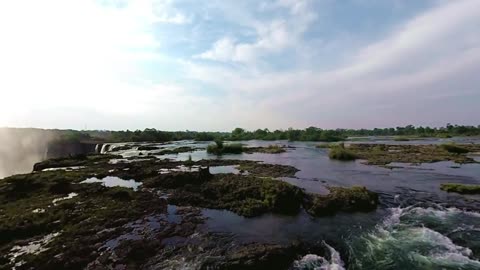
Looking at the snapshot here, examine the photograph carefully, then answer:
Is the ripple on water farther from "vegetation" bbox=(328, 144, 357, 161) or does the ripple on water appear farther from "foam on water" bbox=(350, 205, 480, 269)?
"vegetation" bbox=(328, 144, 357, 161)

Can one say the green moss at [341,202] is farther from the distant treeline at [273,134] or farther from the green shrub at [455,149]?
the distant treeline at [273,134]

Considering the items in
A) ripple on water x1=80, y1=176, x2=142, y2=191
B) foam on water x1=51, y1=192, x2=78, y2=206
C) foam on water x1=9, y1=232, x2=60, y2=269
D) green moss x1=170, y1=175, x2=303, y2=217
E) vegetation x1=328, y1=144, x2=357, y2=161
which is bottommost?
foam on water x1=9, y1=232, x2=60, y2=269

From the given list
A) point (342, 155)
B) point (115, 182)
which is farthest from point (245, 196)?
point (342, 155)

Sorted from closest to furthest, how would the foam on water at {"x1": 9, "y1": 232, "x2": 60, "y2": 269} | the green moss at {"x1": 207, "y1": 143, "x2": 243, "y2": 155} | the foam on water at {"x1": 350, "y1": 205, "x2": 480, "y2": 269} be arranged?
the foam on water at {"x1": 350, "y1": 205, "x2": 480, "y2": 269}
the foam on water at {"x1": 9, "y1": 232, "x2": 60, "y2": 269}
the green moss at {"x1": 207, "y1": 143, "x2": 243, "y2": 155}

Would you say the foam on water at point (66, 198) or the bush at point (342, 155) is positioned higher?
the bush at point (342, 155)

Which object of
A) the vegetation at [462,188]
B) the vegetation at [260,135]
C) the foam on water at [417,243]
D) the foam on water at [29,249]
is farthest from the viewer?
the vegetation at [260,135]

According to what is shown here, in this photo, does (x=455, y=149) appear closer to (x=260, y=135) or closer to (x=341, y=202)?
(x=341, y=202)

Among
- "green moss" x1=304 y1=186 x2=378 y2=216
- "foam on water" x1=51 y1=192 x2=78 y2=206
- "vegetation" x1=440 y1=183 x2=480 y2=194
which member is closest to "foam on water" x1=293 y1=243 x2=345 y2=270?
"green moss" x1=304 y1=186 x2=378 y2=216

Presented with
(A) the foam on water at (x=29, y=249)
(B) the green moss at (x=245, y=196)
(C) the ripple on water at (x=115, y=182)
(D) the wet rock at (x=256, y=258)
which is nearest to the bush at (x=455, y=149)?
(B) the green moss at (x=245, y=196)

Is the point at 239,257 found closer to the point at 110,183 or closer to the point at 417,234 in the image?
the point at 417,234

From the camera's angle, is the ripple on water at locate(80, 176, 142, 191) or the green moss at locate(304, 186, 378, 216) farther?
the ripple on water at locate(80, 176, 142, 191)

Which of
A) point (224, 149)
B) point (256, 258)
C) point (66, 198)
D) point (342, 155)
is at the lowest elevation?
point (256, 258)
